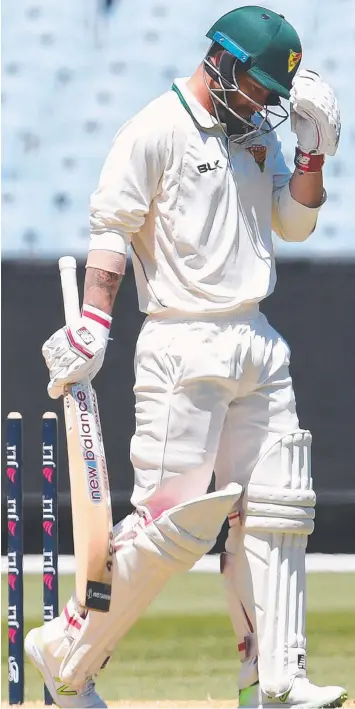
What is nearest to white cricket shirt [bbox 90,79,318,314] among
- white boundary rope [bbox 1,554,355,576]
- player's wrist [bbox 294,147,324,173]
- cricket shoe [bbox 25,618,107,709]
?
player's wrist [bbox 294,147,324,173]

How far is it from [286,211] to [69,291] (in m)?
0.50

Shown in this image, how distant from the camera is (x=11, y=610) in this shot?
4.44 meters

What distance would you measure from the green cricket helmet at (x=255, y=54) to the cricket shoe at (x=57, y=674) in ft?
3.74

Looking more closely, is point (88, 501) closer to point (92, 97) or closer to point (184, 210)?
point (184, 210)

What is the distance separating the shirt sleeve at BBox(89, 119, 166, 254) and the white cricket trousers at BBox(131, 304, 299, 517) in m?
0.21

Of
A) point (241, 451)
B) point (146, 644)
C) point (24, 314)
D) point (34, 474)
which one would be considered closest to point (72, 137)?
point (24, 314)

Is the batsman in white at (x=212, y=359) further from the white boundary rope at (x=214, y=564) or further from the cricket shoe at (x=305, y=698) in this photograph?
the white boundary rope at (x=214, y=564)

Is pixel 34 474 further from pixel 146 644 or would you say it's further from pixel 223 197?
pixel 223 197

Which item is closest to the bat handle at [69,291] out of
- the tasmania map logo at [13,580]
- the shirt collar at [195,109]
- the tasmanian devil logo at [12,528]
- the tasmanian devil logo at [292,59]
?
the shirt collar at [195,109]

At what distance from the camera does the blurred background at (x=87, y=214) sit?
7914mm

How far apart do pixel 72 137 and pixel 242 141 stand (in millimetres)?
4223

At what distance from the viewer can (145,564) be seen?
3688 millimetres

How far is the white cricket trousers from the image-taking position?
370cm

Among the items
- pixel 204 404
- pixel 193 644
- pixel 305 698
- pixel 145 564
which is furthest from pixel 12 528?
pixel 193 644
